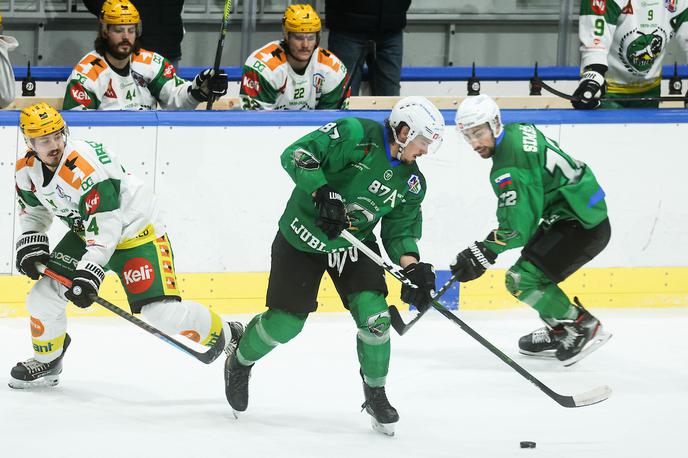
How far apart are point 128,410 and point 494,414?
136 centimetres

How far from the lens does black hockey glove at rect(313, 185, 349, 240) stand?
4.11 metres

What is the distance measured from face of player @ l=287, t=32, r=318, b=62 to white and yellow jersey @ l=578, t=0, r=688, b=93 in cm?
138

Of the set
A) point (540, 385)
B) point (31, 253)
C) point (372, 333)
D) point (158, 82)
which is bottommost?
point (540, 385)

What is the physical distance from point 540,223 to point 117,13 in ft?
7.91

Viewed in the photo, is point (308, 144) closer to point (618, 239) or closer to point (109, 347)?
point (109, 347)

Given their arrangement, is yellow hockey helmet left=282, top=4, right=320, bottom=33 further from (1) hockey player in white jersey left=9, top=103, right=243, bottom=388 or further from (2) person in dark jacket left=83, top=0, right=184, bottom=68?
(1) hockey player in white jersey left=9, top=103, right=243, bottom=388

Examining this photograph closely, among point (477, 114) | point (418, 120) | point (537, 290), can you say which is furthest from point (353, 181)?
point (537, 290)

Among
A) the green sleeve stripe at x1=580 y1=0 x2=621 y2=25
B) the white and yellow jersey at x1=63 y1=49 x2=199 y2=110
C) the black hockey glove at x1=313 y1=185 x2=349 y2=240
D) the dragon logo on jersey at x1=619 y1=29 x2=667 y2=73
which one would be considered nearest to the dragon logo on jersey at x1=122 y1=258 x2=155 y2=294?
the black hockey glove at x1=313 y1=185 x2=349 y2=240

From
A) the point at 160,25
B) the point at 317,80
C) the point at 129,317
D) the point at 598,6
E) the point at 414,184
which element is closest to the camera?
the point at 414,184

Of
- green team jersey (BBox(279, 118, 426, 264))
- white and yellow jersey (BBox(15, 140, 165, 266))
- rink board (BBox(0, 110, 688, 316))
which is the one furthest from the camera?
rink board (BBox(0, 110, 688, 316))

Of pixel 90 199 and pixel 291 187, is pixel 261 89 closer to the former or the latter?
pixel 291 187

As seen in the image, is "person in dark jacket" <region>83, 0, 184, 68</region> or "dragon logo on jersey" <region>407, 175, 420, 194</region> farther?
"person in dark jacket" <region>83, 0, 184, 68</region>

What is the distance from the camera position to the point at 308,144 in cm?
425

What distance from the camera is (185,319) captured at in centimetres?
465
